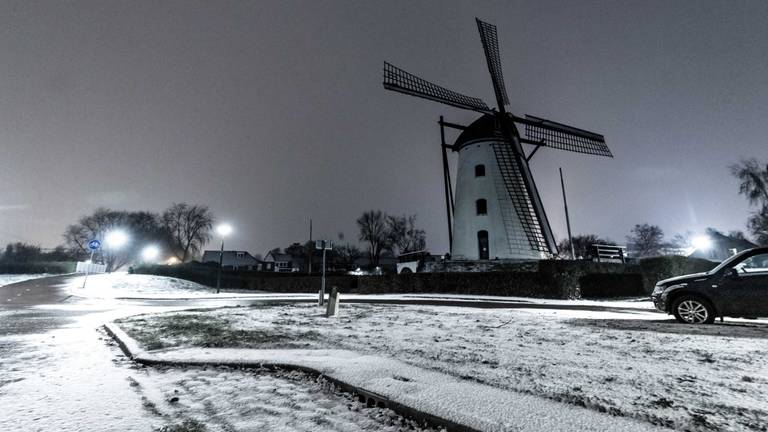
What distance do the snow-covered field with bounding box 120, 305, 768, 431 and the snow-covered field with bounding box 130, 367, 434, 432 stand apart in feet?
4.55


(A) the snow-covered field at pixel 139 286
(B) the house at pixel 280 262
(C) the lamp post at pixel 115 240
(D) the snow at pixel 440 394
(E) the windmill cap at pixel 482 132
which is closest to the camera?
(D) the snow at pixel 440 394

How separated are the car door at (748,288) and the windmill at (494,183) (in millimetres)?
18028

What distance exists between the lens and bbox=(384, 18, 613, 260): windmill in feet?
85.9

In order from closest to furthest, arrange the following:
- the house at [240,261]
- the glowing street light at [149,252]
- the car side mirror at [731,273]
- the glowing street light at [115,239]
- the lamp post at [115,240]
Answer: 1. the car side mirror at [731,273]
2. the glowing street light at [115,239]
3. the lamp post at [115,240]
4. the glowing street light at [149,252]
5. the house at [240,261]

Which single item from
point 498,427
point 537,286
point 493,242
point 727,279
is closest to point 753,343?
point 727,279

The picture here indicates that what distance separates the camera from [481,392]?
3141 millimetres

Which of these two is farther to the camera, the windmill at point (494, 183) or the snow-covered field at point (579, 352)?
the windmill at point (494, 183)

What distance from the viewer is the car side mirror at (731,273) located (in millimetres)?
7618

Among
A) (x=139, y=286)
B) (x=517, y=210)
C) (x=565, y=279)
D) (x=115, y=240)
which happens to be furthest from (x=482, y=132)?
(x=115, y=240)

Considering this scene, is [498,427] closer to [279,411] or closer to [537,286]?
[279,411]

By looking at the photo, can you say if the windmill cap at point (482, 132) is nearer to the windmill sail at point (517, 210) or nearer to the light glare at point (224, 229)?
the windmill sail at point (517, 210)

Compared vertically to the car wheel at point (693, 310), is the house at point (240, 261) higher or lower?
higher

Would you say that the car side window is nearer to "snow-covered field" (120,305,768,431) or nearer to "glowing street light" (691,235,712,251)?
"snow-covered field" (120,305,768,431)

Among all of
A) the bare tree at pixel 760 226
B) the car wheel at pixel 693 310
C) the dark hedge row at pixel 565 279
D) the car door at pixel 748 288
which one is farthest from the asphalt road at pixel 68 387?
the bare tree at pixel 760 226
